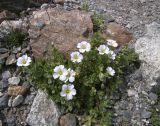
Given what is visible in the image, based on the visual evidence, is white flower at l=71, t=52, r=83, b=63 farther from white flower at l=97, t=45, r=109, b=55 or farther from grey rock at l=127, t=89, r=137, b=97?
grey rock at l=127, t=89, r=137, b=97

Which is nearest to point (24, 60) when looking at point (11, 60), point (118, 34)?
point (11, 60)

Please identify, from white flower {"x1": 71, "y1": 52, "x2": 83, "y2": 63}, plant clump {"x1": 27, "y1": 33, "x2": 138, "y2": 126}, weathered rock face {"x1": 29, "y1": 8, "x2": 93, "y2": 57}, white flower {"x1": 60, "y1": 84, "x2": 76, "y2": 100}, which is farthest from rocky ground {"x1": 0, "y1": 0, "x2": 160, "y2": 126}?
white flower {"x1": 71, "y1": 52, "x2": 83, "y2": 63}

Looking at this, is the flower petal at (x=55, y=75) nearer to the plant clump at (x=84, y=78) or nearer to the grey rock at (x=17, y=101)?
the plant clump at (x=84, y=78)

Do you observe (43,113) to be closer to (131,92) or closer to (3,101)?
(3,101)

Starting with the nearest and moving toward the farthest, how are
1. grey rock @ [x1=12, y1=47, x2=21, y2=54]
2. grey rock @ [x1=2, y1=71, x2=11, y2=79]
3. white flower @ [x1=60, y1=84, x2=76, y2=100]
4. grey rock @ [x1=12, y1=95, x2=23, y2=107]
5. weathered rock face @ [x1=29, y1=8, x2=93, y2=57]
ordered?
white flower @ [x1=60, y1=84, x2=76, y2=100] < grey rock @ [x1=12, y1=95, x2=23, y2=107] < grey rock @ [x1=2, y1=71, x2=11, y2=79] < weathered rock face @ [x1=29, y1=8, x2=93, y2=57] < grey rock @ [x1=12, y1=47, x2=21, y2=54]

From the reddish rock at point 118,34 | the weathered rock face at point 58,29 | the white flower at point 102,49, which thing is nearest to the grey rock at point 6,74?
the weathered rock face at point 58,29

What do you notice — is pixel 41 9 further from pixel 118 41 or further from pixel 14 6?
pixel 118 41

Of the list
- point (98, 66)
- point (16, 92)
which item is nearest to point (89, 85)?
point (98, 66)
